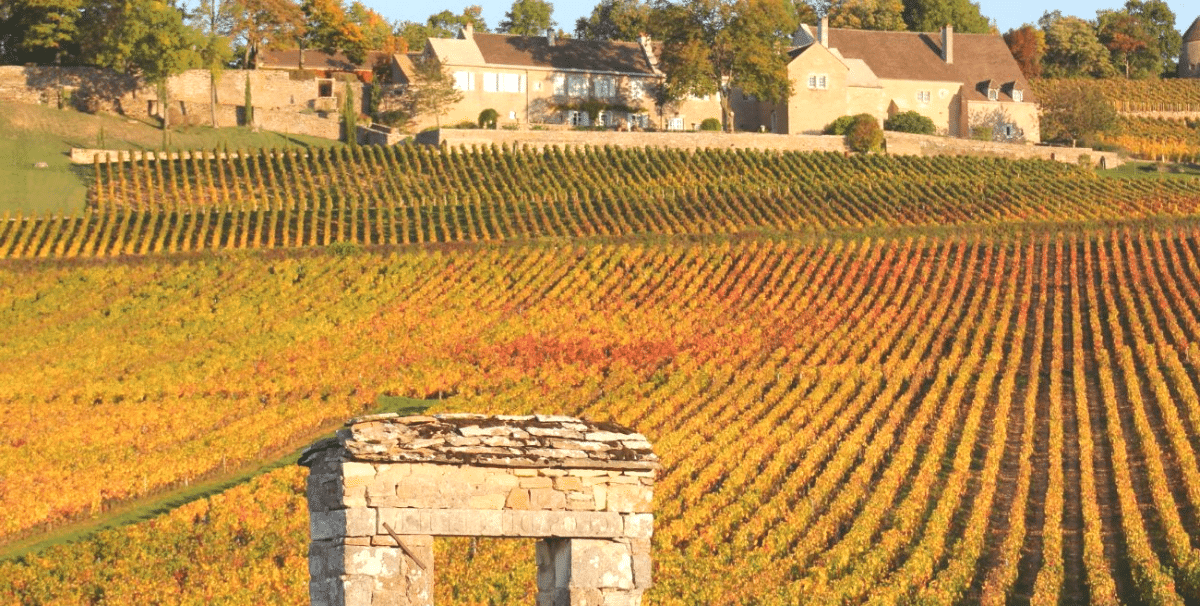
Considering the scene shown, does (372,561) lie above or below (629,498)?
below

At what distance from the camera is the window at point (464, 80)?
8700cm

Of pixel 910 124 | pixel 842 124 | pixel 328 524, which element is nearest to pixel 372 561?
pixel 328 524

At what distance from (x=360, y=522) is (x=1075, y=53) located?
4351 inches

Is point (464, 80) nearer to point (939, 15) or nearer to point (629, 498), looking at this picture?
point (939, 15)

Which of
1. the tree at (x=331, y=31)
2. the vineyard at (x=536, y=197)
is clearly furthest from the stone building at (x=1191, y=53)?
the tree at (x=331, y=31)

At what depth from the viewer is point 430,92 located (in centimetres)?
8325

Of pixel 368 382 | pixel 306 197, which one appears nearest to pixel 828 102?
pixel 306 197

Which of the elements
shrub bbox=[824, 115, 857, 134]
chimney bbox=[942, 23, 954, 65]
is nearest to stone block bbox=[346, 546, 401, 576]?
shrub bbox=[824, 115, 857, 134]

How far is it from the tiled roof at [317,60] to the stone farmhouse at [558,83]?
22.3 ft

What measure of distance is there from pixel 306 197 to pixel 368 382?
2687cm

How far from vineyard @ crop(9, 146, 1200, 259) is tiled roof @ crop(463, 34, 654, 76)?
12648 millimetres

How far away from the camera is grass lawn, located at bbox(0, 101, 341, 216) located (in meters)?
66.1

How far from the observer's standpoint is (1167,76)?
122375mm

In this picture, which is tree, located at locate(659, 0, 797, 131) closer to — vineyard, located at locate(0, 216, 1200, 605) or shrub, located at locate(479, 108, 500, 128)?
shrub, located at locate(479, 108, 500, 128)
